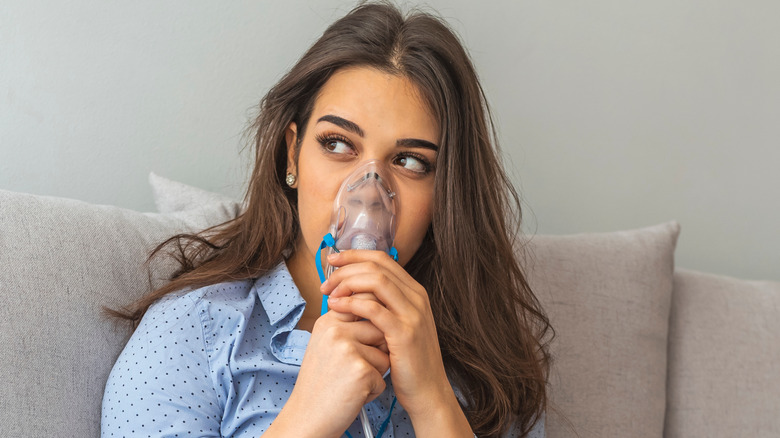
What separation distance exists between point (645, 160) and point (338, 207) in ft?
4.38

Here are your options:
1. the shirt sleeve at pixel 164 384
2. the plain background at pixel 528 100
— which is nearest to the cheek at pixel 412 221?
the shirt sleeve at pixel 164 384

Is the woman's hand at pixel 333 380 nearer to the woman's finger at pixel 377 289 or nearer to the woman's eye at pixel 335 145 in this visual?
the woman's finger at pixel 377 289

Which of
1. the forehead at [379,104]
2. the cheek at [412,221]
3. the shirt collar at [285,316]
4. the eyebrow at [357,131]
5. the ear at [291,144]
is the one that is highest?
the forehead at [379,104]

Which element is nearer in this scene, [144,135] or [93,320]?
[93,320]

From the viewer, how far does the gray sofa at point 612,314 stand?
1.27m

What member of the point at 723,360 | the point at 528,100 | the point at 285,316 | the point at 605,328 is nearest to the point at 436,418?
the point at 285,316

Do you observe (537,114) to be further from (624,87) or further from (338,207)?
(338,207)

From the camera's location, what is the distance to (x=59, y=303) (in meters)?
1.20

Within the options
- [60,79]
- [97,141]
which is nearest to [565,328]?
[97,141]

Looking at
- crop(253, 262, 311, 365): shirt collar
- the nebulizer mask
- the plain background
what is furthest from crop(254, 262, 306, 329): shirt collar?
the plain background

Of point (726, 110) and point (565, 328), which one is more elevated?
point (726, 110)

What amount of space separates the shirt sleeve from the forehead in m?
0.43

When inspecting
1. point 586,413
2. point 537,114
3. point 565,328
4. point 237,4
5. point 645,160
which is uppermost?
point 237,4

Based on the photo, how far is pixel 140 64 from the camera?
171 centimetres
